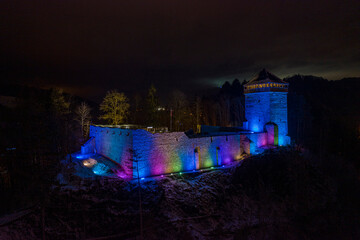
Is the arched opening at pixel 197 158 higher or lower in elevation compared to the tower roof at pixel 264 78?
lower

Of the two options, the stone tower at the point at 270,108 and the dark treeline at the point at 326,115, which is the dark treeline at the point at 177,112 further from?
the dark treeline at the point at 326,115

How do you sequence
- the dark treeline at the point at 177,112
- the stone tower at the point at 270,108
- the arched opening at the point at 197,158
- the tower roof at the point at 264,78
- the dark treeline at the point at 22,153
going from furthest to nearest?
the dark treeline at the point at 177,112 → the tower roof at the point at 264,78 → the stone tower at the point at 270,108 → the arched opening at the point at 197,158 → the dark treeline at the point at 22,153

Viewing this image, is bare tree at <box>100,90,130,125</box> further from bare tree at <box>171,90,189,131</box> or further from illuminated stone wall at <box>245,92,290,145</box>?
illuminated stone wall at <box>245,92,290,145</box>

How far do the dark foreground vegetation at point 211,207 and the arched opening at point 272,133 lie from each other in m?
4.54

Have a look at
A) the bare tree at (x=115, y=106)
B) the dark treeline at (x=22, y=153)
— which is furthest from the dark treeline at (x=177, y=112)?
the dark treeline at (x=22, y=153)

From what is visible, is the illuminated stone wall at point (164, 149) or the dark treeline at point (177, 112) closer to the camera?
the illuminated stone wall at point (164, 149)

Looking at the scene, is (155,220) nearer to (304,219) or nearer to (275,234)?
(275,234)

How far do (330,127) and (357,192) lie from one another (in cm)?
2137

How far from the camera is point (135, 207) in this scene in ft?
46.3

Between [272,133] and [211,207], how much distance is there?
42.2ft

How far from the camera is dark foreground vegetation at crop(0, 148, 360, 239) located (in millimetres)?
12773

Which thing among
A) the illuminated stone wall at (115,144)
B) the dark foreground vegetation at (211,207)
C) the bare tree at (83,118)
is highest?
the bare tree at (83,118)

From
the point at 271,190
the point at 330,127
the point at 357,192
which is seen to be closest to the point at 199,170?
the point at 271,190

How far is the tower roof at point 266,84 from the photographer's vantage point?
80.2 feet
